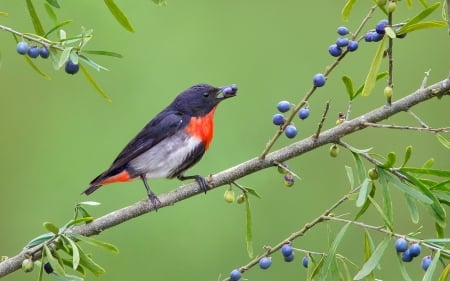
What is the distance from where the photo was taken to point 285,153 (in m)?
2.61

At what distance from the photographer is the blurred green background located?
5.98 meters

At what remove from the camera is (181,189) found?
2.85m

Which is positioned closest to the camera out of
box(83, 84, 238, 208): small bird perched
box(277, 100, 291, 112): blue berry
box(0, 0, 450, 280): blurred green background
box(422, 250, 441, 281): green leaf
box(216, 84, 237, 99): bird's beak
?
box(422, 250, 441, 281): green leaf

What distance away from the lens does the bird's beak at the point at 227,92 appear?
3829mm

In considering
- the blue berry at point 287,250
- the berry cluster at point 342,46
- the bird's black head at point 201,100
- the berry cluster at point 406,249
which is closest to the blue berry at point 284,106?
the berry cluster at point 342,46

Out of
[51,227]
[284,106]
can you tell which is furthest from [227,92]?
[51,227]

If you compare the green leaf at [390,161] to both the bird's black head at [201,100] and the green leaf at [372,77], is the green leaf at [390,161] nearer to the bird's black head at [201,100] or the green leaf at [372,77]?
the green leaf at [372,77]

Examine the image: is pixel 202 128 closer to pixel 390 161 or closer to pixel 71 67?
pixel 71 67

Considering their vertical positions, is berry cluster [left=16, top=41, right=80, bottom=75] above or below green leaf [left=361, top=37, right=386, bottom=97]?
above

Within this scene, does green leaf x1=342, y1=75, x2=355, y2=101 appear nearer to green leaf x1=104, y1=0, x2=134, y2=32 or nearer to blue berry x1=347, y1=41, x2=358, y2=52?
blue berry x1=347, y1=41, x2=358, y2=52

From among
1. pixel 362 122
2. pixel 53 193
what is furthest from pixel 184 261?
pixel 362 122

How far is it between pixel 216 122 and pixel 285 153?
355 cm

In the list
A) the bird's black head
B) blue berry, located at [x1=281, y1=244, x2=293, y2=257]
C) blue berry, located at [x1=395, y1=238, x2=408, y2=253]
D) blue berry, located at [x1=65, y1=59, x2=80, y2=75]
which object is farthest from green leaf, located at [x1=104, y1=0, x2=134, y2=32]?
the bird's black head

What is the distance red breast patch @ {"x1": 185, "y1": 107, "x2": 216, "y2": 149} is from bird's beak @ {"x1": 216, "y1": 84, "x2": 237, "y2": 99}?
0.10 m
